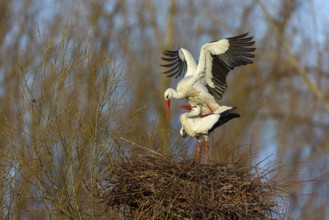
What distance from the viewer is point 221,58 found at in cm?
1131

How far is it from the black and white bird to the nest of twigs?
1.82 metres

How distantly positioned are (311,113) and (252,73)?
196 centimetres

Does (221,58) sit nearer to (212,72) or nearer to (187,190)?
(212,72)

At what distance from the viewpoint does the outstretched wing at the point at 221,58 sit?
11.2 metres

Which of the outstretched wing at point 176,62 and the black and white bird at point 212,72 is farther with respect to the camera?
the outstretched wing at point 176,62

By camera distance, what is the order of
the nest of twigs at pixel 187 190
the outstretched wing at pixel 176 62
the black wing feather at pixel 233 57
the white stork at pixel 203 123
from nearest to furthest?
1. the nest of twigs at pixel 187 190
2. the white stork at pixel 203 123
3. the black wing feather at pixel 233 57
4. the outstretched wing at pixel 176 62

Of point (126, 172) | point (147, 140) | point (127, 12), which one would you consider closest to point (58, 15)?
point (127, 12)

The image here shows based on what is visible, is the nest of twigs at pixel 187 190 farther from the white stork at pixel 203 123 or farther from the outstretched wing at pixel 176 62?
the outstretched wing at pixel 176 62

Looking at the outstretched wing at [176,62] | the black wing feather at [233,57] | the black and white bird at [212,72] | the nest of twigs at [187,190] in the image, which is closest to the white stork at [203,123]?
the black and white bird at [212,72]

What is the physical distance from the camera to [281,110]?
22234mm

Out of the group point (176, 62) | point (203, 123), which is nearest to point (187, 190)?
point (203, 123)

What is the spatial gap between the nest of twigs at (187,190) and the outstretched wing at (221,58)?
2.20 meters

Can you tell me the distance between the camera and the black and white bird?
36.7ft

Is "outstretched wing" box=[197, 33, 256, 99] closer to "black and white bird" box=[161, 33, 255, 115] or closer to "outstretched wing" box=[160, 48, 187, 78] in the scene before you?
"black and white bird" box=[161, 33, 255, 115]
